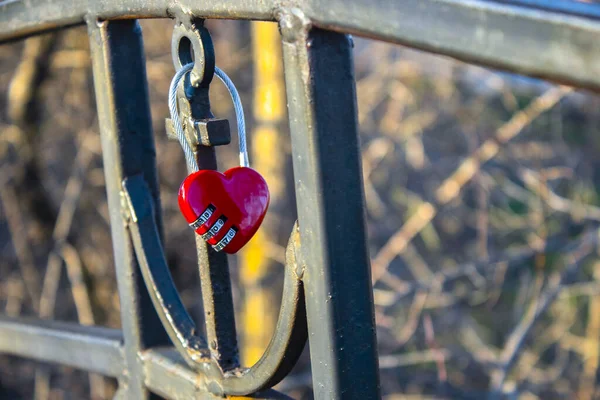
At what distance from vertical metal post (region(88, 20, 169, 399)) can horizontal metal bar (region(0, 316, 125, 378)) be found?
48mm

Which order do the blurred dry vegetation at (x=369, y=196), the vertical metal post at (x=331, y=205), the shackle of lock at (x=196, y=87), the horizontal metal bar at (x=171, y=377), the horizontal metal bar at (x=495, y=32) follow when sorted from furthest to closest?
the blurred dry vegetation at (x=369, y=196) < the horizontal metal bar at (x=171, y=377) < the shackle of lock at (x=196, y=87) < the vertical metal post at (x=331, y=205) < the horizontal metal bar at (x=495, y=32)

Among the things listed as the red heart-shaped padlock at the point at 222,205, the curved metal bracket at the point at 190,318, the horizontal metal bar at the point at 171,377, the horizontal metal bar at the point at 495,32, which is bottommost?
the horizontal metal bar at the point at 171,377

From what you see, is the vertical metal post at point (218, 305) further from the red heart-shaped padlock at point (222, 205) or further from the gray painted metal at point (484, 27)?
the gray painted metal at point (484, 27)

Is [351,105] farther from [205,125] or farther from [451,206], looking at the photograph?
[451,206]

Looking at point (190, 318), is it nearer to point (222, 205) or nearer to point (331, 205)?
point (222, 205)

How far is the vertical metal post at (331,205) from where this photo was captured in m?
0.65

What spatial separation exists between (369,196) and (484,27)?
3918 millimetres

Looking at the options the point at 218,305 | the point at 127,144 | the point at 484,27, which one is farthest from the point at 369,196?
the point at 484,27

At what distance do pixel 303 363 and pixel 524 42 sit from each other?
3.51 m

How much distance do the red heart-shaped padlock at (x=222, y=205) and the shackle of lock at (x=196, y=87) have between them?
0.03 metres

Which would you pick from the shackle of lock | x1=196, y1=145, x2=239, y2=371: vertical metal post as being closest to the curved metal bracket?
x1=196, y1=145, x2=239, y2=371: vertical metal post

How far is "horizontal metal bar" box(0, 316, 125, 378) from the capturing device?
3.49ft

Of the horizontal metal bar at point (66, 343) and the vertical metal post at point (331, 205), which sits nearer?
the vertical metal post at point (331, 205)

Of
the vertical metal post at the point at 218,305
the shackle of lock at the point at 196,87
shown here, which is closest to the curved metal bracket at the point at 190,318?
the vertical metal post at the point at 218,305
